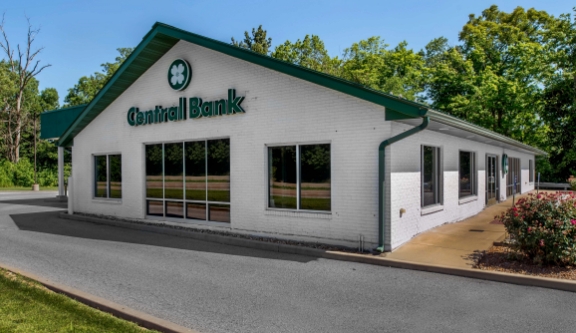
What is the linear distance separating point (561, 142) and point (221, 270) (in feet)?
51.7

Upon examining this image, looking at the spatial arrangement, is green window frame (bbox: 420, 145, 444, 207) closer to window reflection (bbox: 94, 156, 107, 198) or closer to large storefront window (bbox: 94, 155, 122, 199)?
large storefront window (bbox: 94, 155, 122, 199)

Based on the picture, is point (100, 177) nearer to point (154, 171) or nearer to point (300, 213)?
point (154, 171)

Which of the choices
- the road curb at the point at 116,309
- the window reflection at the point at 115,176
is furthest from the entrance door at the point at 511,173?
the road curb at the point at 116,309

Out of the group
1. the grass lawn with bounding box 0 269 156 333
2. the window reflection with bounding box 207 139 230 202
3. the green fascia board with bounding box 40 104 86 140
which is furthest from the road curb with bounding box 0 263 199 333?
the green fascia board with bounding box 40 104 86 140

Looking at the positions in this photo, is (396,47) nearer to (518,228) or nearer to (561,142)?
(561,142)

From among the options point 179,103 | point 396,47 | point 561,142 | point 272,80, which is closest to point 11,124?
point 396,47

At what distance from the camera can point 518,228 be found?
780 cm

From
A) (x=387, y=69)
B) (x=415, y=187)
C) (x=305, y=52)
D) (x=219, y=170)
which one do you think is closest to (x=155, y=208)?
(x=219, y=170)

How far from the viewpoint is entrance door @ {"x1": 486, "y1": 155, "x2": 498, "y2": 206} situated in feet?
57.4

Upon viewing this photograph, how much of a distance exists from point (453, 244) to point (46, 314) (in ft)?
26.7

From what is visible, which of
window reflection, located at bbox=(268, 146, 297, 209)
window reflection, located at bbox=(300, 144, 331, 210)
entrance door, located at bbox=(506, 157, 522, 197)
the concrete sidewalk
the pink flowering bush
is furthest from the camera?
entrance door, located at bbox=(506, 157, 522, 197)

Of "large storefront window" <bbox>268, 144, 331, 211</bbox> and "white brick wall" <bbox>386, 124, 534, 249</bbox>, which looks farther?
"large storefront window" <bbox>268, 144, 331, 211</bbox>

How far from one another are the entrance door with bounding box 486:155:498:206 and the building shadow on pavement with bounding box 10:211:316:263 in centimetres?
1163

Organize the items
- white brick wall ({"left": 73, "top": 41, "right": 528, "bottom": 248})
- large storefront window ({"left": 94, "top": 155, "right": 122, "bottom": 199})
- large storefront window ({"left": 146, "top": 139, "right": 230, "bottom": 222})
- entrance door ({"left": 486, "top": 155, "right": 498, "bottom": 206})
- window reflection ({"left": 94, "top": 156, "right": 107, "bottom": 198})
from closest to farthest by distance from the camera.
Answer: white brick wall ({"left": 73, "top": 41, "right": 528, "bottom": 248})
large storefront window ({"left": 146, "top": 139, "right": 230, "bottom": 222})
large storefront window ({"left": 94, "top": 155, "right": 122, "bottom": 199})
window reflection ({"left": 94, "top": 156, "right": 107, "bottom": 198})
entrance door ({"left": 486, "top": 155, "right": 498, "bottom": 206})
